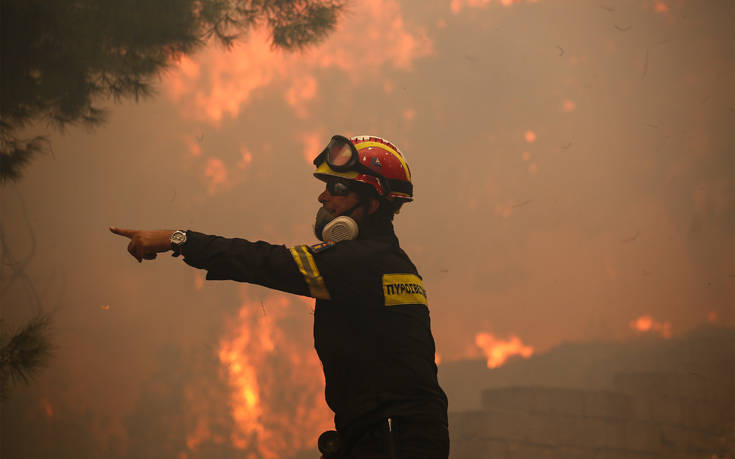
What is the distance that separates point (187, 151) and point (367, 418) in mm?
2234

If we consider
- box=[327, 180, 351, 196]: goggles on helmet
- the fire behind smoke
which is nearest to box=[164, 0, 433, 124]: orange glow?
the fire behind smoke

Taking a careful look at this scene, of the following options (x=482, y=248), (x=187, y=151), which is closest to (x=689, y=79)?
(x=482, y=248)

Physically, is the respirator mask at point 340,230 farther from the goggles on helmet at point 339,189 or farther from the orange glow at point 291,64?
the orange glow at point 291,64

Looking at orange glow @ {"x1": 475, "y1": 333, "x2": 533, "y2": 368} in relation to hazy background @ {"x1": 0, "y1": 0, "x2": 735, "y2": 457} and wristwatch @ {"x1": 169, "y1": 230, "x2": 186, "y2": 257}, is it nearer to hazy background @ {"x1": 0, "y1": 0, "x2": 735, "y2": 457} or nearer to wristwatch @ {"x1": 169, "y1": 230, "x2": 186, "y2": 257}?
hazy background @ {"x1": 0, "y1": 0, "x2": 735, "y2": 457}

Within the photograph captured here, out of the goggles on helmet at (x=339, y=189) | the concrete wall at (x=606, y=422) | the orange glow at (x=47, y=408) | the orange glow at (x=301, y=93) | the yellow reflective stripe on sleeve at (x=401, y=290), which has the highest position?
the orange glow at (x=301, y=93)

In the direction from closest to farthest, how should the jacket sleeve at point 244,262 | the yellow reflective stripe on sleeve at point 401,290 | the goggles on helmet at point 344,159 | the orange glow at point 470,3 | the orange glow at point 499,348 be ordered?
the jacket sleeve at point 244,262 < the yellow reflective stripe on sleeve at point 401,290 < the goggles on helmet at point 344,159 < the orange glow at point 499,348 < the orange glow at point 470,3

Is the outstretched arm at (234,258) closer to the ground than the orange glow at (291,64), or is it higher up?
closer to the ground

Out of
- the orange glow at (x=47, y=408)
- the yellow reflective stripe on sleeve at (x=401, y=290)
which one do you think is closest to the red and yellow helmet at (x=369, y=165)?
the yellow reflective stripe on sleeve at (x=401, y=290)

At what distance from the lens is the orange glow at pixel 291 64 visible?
3336 mm

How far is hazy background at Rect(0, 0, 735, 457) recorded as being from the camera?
3148 millimetres

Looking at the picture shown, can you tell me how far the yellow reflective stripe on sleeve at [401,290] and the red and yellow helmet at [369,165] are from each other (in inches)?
13.2

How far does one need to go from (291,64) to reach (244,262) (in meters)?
2.10

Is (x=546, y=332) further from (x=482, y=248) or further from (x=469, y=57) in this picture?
(x=469, y=57)

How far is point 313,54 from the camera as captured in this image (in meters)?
3.38
